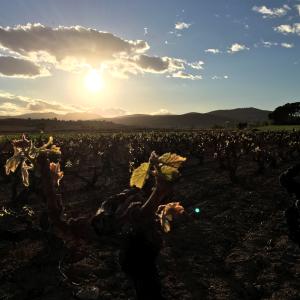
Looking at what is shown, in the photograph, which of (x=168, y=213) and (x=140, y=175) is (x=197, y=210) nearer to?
(x=168, y=213)

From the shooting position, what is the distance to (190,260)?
12523mm

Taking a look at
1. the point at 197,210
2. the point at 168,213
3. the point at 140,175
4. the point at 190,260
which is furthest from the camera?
the point at 197,210

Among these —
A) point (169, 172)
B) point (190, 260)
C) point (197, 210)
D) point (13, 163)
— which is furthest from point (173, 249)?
point (13, 163)

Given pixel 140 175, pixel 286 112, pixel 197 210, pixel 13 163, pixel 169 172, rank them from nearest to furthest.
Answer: pixel 140 175 → pixel 169 172 → pixel 13 163 → pixel 197 210 → pixel 286 112

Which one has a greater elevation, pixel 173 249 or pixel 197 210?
pixel 197 210

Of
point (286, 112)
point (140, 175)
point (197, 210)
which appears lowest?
point (197, 210)

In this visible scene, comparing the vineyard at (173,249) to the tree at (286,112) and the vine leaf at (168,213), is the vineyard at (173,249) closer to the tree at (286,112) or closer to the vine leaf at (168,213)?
the vine leaf at (168,213)

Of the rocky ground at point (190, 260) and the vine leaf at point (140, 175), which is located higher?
the vine leaf at point (140, 175)

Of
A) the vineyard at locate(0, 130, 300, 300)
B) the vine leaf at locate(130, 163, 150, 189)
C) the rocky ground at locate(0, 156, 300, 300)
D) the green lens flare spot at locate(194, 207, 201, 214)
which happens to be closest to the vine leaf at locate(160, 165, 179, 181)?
the vineyard at locate(0, 130, 300, 300)

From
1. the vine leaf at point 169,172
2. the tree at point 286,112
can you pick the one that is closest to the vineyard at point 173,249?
the vine leaf at point 169,172

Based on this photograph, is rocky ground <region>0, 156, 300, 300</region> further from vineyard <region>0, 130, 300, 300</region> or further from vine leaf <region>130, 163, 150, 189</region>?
vine leaf <region>130, 163, 150, 189</region>

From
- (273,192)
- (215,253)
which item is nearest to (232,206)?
(273,192)

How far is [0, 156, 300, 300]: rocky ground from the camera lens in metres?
10.5

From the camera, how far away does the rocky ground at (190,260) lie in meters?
10.5
